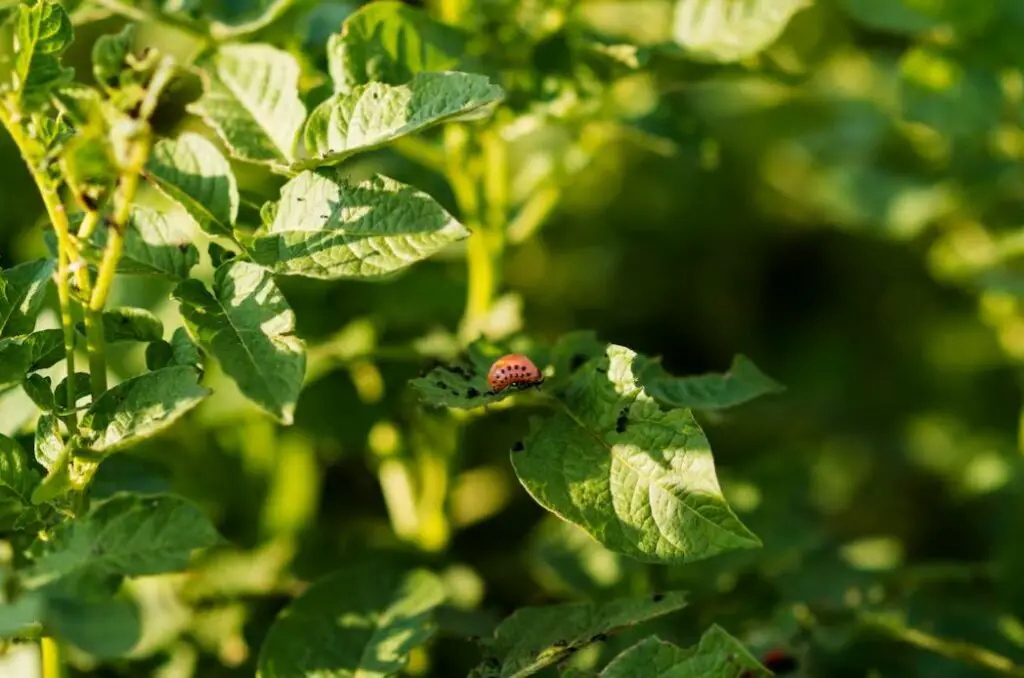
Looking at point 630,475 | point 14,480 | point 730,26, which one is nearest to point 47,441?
point 14,480

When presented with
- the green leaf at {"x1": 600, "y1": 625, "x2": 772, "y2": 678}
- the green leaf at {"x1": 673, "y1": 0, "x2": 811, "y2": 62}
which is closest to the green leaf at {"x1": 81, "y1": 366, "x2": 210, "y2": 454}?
the green leaf at {"x1": 600, "y1": 625, "x2": 772, "y2": 678}

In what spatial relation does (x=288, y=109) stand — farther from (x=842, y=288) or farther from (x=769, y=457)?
→ (x=842, y=288)

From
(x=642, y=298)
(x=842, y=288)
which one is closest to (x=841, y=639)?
(x=642, y=298)

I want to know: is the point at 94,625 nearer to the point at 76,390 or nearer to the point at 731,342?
the point at 76,390

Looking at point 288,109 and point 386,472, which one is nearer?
point 288,109

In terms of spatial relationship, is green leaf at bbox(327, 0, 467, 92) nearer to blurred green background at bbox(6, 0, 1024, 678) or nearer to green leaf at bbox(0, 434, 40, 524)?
blurred green background at bbox(6, 0, 1024, 678)

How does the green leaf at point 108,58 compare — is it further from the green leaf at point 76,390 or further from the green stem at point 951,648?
the green stem at point 951,648
